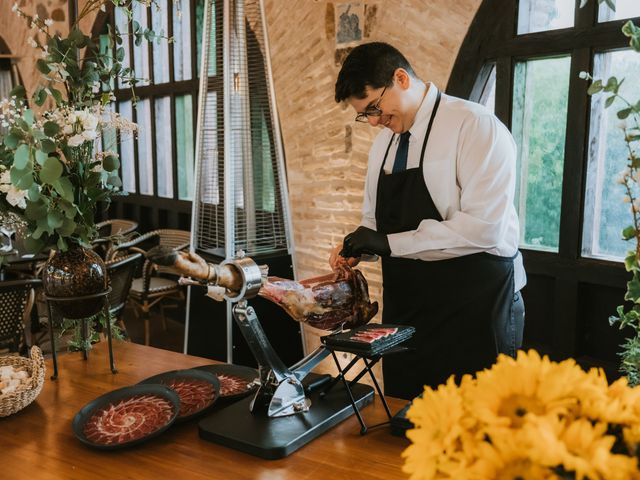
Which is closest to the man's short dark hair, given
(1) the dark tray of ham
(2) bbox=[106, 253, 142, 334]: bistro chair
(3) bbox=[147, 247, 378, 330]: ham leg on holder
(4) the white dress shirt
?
(4) the white dress shirt

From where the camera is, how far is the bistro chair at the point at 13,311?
3.23 meters

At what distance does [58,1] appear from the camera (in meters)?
7.35

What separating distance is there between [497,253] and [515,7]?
5.23ft

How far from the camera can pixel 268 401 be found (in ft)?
4.92

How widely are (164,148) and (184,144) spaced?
20.6 inches

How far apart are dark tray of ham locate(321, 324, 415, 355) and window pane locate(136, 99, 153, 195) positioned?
5.68 meters

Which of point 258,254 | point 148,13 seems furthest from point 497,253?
point 148,13

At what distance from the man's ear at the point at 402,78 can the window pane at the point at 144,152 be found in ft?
16.6

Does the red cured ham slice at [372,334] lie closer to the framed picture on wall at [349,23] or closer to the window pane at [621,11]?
the window pane at [621,11]

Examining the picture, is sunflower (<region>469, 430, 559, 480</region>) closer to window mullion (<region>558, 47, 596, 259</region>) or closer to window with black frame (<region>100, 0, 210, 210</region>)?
window mullion (<region>558, 47, 596, 259</region>)

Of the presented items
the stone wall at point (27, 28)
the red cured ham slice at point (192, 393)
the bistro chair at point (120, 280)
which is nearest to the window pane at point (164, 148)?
the stone wall at point (27, 28)

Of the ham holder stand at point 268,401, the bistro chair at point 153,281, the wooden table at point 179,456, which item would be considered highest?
the ham holder stand at point 268,401

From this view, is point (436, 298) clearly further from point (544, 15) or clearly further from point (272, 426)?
point (544, 15)

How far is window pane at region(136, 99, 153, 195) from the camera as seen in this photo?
675 centimetres
